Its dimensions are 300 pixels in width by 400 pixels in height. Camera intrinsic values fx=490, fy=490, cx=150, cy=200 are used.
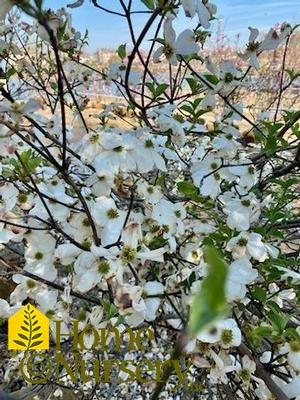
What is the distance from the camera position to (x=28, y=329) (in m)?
0.93

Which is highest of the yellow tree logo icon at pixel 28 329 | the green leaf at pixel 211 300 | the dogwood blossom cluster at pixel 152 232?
the green leaf at pixel 211 300

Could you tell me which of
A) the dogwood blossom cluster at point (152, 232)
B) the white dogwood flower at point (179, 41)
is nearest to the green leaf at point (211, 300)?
the dogwood blossom cluster at point (152, 232)

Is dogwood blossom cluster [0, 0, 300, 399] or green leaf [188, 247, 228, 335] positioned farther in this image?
dogwood blossom cluster [0, 0, 300, 399]

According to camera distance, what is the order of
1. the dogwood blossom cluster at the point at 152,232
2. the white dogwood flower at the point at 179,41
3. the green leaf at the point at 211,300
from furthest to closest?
the white dogwood flower at the point at 179,41 → the dogwood blossom cluster at the point at 152,232 → the green leaf at the point at 211,300

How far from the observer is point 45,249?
32.7 inches

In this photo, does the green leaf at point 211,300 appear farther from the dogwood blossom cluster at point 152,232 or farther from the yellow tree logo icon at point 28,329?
the yellow tree logo icon at point 28,329

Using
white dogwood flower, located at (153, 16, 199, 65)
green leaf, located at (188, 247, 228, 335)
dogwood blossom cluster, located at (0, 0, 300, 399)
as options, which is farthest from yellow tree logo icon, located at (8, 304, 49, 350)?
green leaf, located at (188, 247, 228, 335)

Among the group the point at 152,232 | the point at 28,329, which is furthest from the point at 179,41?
the point at 28,329

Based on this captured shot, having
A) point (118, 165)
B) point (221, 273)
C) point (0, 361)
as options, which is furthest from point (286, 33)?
point (0, 361)

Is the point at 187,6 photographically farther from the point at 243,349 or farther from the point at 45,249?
the point at 243,349

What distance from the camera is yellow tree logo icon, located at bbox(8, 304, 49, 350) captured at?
88 cm

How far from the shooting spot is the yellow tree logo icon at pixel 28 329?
0.88 metres

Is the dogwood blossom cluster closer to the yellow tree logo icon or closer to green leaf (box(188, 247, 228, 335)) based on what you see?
the yellow tree logo icon

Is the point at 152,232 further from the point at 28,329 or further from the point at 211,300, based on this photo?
the point at 211,300
